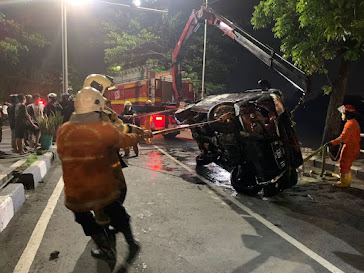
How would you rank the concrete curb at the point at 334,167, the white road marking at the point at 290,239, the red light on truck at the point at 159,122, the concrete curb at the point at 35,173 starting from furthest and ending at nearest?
the red light on truck at the point at 159,122
the concrete curb at the point at 334,167
the concrete curb at the point at 35,173
the white road marking at the point at 290,239

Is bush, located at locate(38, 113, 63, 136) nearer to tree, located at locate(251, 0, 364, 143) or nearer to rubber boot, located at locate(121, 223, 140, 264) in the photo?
rubber boot, located at locate(121, 223, 140, 264)

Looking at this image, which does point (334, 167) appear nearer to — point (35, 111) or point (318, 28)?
point (318, 28)

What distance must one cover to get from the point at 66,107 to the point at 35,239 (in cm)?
735

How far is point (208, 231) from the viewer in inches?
161

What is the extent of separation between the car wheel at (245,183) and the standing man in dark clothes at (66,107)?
6.75m

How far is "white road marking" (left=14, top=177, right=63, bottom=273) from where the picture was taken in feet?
10.4

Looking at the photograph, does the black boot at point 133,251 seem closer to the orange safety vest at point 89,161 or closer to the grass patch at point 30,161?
the orange safety vest at point 89,161

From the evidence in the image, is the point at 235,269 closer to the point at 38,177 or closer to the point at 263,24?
the point at 38,177

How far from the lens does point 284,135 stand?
536cm

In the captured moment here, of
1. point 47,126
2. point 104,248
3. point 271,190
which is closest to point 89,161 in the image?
point 104,248

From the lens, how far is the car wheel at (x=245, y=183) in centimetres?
564

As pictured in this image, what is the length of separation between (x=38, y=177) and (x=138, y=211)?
8.79ft

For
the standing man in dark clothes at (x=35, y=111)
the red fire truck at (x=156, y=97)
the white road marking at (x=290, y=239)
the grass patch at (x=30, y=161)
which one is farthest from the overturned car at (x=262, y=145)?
the red fire truck at (x=156, y=97)

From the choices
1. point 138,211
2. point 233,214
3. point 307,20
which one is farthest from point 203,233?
point 307,20
